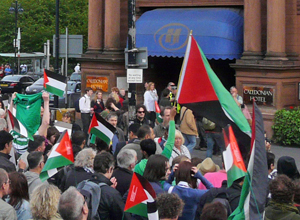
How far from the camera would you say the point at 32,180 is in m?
6.66

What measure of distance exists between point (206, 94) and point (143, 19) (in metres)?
14.8

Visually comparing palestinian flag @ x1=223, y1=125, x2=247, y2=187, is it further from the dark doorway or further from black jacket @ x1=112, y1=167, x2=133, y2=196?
the dark doorway

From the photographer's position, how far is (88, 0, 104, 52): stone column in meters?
21.8

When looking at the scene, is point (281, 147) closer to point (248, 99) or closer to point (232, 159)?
point (248, 99)

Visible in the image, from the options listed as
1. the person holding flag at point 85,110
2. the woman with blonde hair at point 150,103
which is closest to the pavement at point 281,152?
the woman with blonde hair at point 150,103

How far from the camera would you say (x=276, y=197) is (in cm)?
532

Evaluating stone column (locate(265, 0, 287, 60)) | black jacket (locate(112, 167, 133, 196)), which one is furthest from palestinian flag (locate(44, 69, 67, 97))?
stone column (locate(265, 0, 287, 60))

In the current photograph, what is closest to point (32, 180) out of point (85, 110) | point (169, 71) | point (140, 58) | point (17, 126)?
point (17, 126)

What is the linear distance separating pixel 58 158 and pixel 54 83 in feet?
15.6

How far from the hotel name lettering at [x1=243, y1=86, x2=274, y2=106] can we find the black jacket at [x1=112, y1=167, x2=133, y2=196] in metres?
11.2

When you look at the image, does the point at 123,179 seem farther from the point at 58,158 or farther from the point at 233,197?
the point at 233,197

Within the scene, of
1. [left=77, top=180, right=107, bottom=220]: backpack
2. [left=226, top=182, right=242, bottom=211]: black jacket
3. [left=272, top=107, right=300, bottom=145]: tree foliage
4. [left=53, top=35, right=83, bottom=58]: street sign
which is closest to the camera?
[left=77, top=180, right=107, bottom=220]: backpack

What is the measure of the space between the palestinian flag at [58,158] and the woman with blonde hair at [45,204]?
145 cm

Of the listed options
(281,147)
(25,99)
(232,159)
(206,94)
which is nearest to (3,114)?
(25,99)
